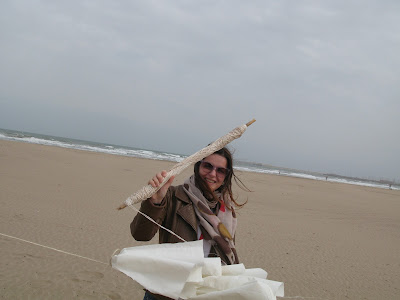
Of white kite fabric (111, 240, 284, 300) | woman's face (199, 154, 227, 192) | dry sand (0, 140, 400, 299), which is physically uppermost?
woman's face (199, 154, 227, 192)

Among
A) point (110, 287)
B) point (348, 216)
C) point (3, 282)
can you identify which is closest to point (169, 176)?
point (110, 287)

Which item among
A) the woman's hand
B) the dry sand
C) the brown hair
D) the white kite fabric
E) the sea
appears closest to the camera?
the white kite fabric

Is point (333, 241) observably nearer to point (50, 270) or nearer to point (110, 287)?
point (110, 287)

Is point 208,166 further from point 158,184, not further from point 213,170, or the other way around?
point 158,184

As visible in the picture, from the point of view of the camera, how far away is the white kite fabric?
132 centimetres

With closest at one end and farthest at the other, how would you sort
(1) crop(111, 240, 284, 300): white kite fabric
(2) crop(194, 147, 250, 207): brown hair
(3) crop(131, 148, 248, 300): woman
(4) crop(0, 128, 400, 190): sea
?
(1) crop(111, 240, 284, 300): white kite fabric < (3) crop(131, 148, 248, 300): woman < (2) crop(194, 147, 250, 207): brown hair < (4) crop(0, 128, 400, 190): sea

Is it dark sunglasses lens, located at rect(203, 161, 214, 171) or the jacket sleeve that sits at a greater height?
dark sunglasses lens, located at rect(203, 161, 214, 171)

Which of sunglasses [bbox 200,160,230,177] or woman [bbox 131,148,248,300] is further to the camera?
sunglasses [bbox 200,160,230,177]

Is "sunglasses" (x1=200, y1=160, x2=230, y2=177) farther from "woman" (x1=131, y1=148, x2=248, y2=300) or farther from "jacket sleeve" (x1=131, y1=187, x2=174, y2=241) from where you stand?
"jacket sleeve" (x1=131, y1=187, x2=174, y2=241)

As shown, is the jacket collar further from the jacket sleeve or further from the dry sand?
the dry sand

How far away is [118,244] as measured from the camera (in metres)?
5.94

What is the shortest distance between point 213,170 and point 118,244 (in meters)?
4.49

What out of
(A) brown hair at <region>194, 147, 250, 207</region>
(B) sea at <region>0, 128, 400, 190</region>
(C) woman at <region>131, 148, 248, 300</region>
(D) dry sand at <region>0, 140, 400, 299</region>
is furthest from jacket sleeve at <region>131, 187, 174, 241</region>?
(B) sea at <region>0, 128, 400, 190</region>

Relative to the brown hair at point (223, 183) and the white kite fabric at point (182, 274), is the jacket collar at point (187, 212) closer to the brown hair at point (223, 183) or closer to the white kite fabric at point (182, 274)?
the brown hair at point (223, 183)
